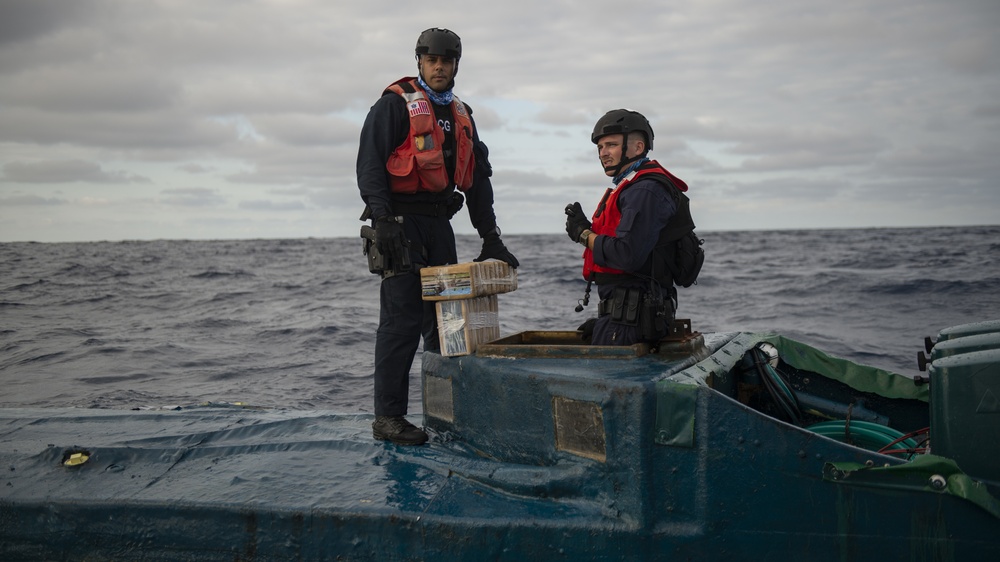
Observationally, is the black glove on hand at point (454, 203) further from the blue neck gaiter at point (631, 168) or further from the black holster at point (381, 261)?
the blue neck gaiter at point (631, 168)

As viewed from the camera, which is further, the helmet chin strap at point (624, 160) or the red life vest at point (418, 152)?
the red life vest at point (418, 152)

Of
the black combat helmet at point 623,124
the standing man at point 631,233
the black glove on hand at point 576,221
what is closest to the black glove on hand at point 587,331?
the standing man at point 631,233

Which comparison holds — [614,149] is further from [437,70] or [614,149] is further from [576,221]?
[437,70]

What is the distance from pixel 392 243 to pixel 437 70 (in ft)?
3.31

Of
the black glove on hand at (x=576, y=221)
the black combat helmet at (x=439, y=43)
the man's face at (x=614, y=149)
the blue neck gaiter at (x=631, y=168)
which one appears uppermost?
the black combat helmet at (x=439, y=43)

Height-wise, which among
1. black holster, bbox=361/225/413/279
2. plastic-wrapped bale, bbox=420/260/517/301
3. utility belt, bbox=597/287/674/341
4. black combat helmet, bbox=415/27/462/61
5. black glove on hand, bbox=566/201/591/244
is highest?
black combat helmet, bbox=415/27/462/61

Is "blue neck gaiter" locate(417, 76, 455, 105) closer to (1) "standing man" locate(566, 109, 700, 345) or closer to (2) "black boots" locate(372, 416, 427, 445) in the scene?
(1) "standing man" locate(566, 109, 700, 345)

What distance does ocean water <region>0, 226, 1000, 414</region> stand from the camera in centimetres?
887

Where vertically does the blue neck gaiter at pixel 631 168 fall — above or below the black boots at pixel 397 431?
above

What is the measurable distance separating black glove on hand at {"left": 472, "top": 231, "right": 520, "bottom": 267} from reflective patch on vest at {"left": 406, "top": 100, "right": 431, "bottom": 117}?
881 millimetres

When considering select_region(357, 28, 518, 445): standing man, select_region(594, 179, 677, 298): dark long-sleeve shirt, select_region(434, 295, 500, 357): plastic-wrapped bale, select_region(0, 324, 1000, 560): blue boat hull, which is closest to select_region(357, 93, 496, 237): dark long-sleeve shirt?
select_region(357, 28, 518, 445): standing man

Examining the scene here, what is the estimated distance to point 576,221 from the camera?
3998mm

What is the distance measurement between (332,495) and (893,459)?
226cm

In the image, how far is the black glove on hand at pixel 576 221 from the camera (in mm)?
3980
